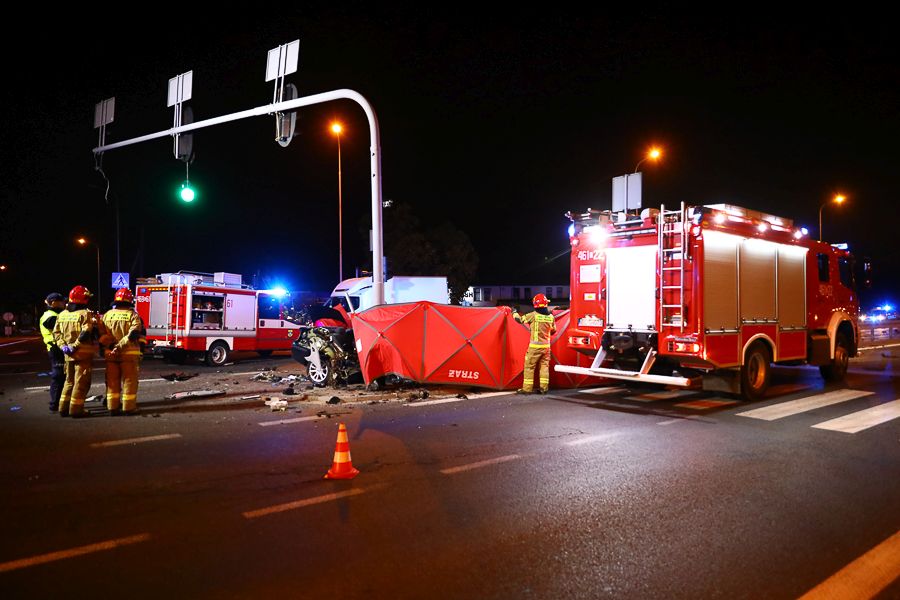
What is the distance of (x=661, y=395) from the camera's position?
36.6 ft

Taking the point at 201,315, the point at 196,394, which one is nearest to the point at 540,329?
the point at 196,394

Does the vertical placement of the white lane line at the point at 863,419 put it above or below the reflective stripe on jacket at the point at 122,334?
below

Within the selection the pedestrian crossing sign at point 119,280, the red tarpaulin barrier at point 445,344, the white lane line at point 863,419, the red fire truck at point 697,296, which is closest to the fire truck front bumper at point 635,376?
the red fire truck at point 697,296

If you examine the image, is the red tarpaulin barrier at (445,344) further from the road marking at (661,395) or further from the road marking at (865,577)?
the road marking at (865,577)

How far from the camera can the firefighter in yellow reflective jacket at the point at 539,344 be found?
36.3 feet

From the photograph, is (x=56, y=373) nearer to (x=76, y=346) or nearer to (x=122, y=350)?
(x=76, y=346)

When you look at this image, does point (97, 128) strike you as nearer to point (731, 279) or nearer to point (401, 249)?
point (731, 279)

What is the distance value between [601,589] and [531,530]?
38.3 inches

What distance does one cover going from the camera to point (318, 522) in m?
4.59

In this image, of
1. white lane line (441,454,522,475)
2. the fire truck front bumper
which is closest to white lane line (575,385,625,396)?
the fire truck front bumper

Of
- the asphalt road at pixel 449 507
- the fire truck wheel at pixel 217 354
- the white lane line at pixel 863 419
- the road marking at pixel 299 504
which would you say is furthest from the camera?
the fire truck wheel at pixel 217 354

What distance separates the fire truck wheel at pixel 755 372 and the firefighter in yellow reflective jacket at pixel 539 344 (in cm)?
338

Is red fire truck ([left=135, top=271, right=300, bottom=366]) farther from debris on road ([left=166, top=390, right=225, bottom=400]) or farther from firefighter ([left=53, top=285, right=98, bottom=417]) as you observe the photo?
firefighter ([left=53, top=285, right=98, bottom=417])

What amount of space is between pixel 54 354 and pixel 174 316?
8344 millimetres
